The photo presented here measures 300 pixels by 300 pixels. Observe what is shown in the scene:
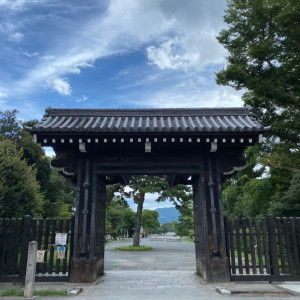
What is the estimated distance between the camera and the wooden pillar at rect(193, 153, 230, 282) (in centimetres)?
754

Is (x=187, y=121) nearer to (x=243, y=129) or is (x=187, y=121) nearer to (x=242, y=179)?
(x=243, y=129)

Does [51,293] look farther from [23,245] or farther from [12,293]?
[23,245]

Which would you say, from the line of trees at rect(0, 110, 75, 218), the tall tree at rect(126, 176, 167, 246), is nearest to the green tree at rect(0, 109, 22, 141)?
the line of trees at rect(0, 110, 75, 218)

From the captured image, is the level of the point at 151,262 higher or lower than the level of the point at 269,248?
lower

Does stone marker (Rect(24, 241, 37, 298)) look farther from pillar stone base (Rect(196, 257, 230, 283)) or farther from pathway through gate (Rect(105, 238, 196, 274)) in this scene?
pathway through gate (Rect(105, 238, 196, 274))

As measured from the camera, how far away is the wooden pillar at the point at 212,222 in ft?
24.7

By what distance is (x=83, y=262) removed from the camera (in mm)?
7539

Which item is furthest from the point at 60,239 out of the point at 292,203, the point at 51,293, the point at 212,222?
the point at 292,203

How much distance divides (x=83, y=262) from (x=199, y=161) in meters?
4.63

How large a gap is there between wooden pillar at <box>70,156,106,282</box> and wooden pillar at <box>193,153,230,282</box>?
3.32 metres

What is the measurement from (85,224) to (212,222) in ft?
12.5

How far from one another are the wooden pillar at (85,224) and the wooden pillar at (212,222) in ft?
10.9

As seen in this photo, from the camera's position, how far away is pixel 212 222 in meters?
7.85

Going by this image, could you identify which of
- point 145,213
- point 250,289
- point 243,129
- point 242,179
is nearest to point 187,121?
point 243,129
